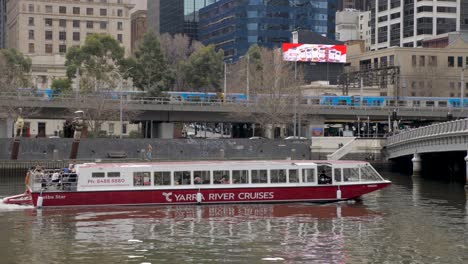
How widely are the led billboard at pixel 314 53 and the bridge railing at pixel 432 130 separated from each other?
65.8m

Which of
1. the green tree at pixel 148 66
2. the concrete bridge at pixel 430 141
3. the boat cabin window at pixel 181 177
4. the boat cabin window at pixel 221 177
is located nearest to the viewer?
the boat cabin window at pixel 181 177

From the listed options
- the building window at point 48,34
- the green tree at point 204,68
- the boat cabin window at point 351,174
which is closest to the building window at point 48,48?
A: the building window at point 48,34

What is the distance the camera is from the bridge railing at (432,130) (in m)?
70.2

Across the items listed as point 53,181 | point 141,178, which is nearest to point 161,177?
point 141,178

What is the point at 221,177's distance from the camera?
54281 millimetres

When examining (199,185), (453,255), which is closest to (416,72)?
(199,185)

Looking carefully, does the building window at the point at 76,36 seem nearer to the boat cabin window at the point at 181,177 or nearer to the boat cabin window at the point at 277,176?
the boat cabin window at the point at 181,177

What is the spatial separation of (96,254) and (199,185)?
18.0 m

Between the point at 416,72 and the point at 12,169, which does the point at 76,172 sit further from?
the point at 416,72

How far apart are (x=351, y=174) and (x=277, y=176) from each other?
211 inches

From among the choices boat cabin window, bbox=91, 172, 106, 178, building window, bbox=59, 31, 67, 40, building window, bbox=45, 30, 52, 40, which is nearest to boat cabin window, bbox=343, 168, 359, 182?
boat cabin window, bbox=91, 172, 106, 178

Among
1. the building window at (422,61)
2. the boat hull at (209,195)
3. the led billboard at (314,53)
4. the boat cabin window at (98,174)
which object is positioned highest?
the led billboard at (314,53)

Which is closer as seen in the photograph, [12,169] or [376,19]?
[12,169]

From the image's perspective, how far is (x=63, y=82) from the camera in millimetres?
127188
